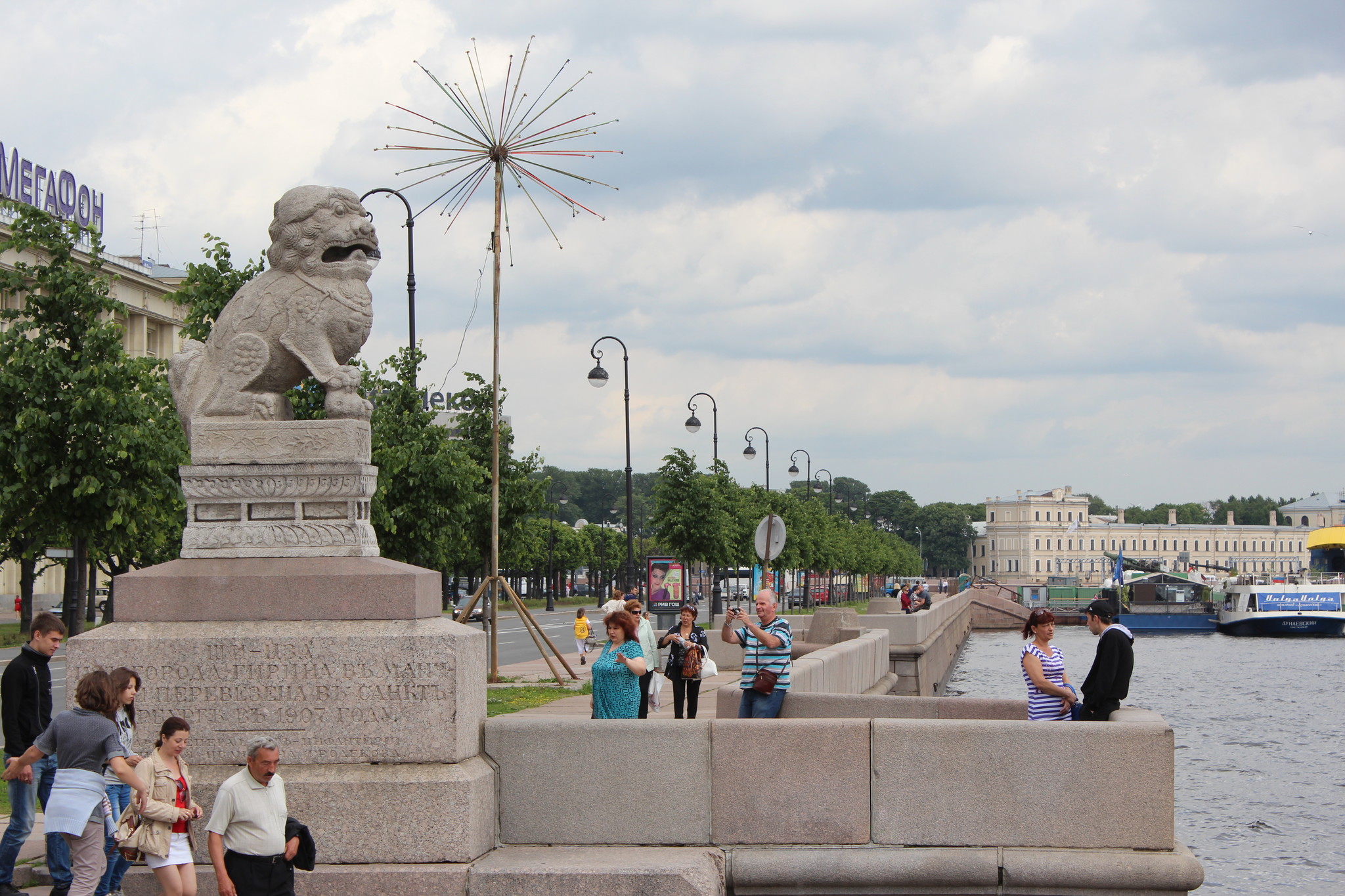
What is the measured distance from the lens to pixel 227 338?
27.7ft

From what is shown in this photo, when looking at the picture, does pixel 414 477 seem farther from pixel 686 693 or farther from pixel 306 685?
pixel 306 685

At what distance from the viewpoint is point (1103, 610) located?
1023 centimetres

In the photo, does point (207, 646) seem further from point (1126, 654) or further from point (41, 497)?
point (41, 497)

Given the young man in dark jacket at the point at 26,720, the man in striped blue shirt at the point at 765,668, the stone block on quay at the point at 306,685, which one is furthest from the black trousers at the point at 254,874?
the man in striped blue shirt at the point at 765,668

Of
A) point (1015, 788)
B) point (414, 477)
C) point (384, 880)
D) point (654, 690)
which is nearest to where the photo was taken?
point (384, 880)

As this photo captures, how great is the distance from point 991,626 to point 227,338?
97320mm

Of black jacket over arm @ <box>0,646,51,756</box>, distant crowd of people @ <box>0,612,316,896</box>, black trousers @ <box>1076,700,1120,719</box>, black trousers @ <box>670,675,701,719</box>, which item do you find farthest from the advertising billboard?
distant crowd of people @ <box>0,612,316,896</box>

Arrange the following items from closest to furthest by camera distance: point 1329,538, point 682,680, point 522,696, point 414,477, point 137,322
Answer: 1. point 682,680
2. point 522,696
3. point 414,477
4. point 137,322
5. point 1329,538

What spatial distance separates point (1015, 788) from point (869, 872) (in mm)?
932

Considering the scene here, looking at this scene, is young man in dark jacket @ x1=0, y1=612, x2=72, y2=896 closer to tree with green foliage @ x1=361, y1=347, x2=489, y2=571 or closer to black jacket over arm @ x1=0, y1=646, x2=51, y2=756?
black jacket over arm @ x1=0, y1=646, x2=51, y2=756

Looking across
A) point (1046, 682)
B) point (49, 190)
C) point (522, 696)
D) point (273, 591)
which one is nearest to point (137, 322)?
point (49, 190)

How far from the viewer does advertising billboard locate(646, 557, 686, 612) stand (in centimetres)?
3606

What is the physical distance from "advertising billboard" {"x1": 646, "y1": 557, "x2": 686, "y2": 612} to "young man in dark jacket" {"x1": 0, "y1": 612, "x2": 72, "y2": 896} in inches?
1073

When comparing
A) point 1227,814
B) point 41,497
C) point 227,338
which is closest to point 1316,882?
point 1227,814
